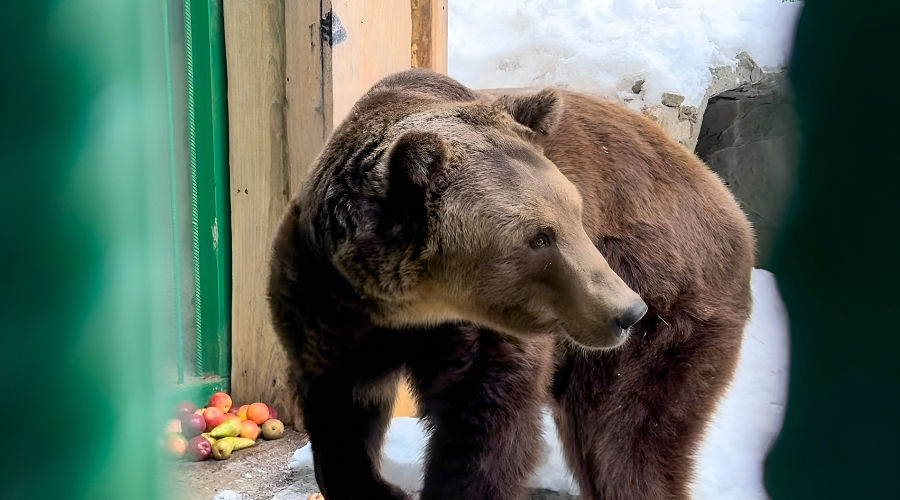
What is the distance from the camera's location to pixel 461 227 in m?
2.22

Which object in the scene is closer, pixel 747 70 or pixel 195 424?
pixel 195 424

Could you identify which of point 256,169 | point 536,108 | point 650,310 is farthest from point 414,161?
point 256,169

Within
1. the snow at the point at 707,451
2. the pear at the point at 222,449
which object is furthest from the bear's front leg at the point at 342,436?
the pear at the point at 222,449

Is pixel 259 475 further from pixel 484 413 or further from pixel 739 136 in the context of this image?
pixel 739 136

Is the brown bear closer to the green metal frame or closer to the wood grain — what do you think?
the wood grain

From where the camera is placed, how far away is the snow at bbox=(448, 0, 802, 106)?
216 inches

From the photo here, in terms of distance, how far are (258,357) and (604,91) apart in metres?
3.01

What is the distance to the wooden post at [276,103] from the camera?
12.7 feet

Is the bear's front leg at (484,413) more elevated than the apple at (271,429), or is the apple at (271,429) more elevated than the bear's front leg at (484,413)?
the bear's front leg at (484,413)

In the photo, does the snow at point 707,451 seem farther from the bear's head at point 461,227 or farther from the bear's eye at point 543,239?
the bear's eye at point 543,239

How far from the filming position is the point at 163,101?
48cm

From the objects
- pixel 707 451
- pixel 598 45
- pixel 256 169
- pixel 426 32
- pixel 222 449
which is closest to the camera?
pixel 707 451

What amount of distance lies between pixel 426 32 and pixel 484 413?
2.70 m

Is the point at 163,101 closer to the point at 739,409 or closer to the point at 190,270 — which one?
the point at 739,409
